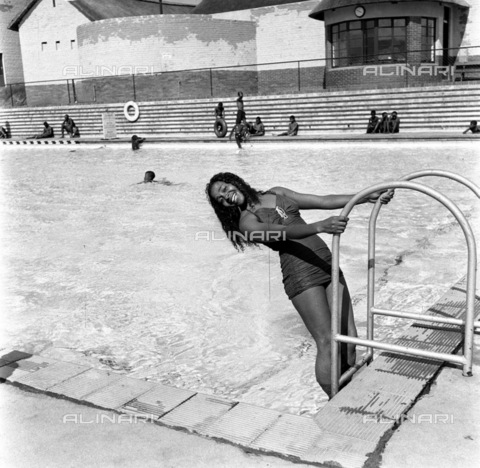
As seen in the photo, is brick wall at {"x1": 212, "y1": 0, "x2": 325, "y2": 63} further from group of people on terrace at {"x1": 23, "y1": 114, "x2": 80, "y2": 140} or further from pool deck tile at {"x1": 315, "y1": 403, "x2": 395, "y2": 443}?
pool deck tile at {"x1": 315, "y1": 403, "x2": 395, "y2": 443}

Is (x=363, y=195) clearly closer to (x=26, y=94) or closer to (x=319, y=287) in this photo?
(x=319, y=287)

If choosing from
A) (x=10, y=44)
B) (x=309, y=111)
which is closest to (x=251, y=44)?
(x=309, y=111)

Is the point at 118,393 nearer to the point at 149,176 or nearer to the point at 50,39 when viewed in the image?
the point at 149,176

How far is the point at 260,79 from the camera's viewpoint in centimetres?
3328

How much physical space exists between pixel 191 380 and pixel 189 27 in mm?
30036

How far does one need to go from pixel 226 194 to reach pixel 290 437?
5.15 feet

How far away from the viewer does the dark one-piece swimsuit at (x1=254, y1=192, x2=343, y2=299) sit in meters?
3.83

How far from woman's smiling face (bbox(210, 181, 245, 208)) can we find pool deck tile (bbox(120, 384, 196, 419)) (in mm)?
1278

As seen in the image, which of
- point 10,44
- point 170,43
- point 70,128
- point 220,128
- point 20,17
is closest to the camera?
point 220,128

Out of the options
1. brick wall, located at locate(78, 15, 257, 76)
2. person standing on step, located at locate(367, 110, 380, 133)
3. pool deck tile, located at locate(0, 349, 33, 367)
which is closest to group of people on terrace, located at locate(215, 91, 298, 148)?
person standing on step, located at locate(367, 110, 380, 133)

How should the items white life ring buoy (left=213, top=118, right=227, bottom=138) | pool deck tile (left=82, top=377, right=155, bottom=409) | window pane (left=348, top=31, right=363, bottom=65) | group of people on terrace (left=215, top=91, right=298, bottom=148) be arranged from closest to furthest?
1. pool deck tile (left=82, top=377, right=155, bottom=409)
2. group of people on terrace (left=215, top=91, right=298, bottom=148)
3. white life ring buoy (left=213, top=118, right=227, bottom=138)
4. window pane (left=348, top=31, right=363, bottom=65)

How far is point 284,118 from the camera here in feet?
80.8

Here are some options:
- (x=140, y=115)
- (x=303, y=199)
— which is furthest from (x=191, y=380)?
(x=140, y=115)

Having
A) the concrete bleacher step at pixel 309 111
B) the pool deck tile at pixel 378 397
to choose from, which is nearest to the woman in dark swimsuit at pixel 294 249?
the pool deck tile at pixel 378 397
